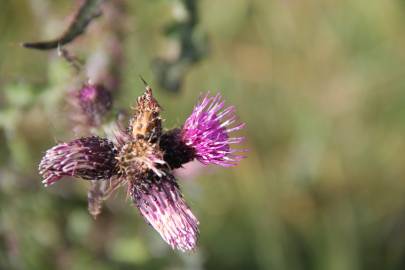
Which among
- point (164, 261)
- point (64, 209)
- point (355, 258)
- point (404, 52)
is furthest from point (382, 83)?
point (64, 209)

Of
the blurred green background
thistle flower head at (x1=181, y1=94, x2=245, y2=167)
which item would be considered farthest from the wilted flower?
the blurred green background

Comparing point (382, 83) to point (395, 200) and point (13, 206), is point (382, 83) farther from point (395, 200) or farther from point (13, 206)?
point (13, 206)

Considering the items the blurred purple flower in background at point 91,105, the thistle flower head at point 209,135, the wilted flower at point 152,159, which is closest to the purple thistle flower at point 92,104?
the blurred purple flower in background at point 91,105

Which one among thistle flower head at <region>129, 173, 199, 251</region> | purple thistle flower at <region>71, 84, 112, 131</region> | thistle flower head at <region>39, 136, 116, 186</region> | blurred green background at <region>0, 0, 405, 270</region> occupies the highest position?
blurred green background at <region>0, 0, 405, 270</region>

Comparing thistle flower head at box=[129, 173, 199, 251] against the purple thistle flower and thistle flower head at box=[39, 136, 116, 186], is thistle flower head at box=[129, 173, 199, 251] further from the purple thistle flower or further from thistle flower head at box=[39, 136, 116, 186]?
the purple thistle flower

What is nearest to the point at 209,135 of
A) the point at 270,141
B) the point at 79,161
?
the point at 79,161

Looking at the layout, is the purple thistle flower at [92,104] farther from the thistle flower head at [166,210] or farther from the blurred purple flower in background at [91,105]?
the thistle flower head at [166,210]

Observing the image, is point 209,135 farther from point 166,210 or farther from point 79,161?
point 79,161
